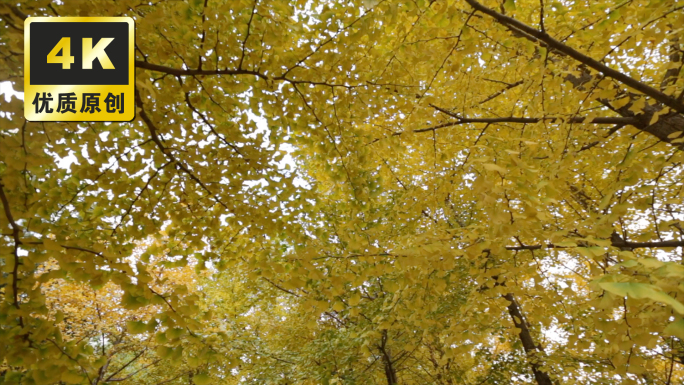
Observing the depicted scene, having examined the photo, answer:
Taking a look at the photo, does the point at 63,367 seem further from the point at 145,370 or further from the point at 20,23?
the point at 145,370

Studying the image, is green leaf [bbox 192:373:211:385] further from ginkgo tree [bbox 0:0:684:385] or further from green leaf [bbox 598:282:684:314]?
green leaf [bbox 598:282:684:314]

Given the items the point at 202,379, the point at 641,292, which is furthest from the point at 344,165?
the point at 641,292

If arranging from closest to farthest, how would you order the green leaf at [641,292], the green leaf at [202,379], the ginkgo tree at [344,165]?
the green leaf at [641,292]
the ginkgo tree at [344,165]
the green leaf at [202,379]

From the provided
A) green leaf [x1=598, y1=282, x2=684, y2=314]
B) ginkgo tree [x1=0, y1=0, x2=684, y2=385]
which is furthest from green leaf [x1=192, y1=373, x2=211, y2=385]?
green leaf [x1=598, y1=282, x2=684, y2=314]

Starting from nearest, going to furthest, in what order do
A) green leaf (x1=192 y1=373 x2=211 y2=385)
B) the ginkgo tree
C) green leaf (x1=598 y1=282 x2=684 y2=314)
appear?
green leaf (x1=598 y1=282 x2=684 y2=314), the ginkgo tree, green leaf (x1=192 y1=373 x2=211 y2=385)

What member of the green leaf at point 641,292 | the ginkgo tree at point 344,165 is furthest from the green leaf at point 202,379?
→ the green leaf at point 641,292

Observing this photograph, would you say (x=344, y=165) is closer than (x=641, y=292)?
No

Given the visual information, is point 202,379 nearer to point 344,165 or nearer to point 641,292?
point 344,165

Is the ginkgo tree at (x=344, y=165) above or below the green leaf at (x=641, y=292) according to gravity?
above

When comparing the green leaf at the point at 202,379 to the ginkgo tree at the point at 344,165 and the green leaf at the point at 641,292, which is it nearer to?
the ginkgo tree at the point at 344,165

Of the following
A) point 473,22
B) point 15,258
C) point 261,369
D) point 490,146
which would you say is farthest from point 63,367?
point 261,369

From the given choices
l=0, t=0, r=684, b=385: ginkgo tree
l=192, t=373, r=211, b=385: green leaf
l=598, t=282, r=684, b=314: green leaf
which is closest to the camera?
l=598, t=282, r=684, b=314: green leaf

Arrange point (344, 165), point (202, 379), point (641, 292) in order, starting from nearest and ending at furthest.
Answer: point (641, 292) < point (202, 379) < point (344, 165)

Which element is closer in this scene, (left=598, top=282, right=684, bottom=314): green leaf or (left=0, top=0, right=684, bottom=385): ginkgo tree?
(left=598, top=282, right=684, bottom=314): green leaf
